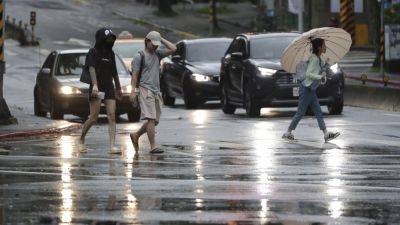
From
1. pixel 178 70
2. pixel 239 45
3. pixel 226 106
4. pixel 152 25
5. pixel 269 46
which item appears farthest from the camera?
pixel 152 25

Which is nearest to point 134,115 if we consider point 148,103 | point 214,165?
point 148,103

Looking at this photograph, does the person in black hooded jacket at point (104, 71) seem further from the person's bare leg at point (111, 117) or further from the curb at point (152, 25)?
the curb at point (152, 25)

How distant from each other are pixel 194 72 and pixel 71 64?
149 inches

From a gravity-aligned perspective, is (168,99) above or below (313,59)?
below

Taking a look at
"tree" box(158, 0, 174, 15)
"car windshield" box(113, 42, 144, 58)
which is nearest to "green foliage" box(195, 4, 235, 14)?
"tree" box(158, 0, 174, 15)

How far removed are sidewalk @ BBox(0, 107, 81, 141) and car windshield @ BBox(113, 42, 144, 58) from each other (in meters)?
9.12

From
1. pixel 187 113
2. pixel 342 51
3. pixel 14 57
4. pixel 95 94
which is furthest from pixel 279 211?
pixel 14 57

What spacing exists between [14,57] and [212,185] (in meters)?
45.5

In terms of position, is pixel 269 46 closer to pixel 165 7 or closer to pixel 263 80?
pixel 263 80

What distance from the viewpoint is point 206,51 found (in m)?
30.8

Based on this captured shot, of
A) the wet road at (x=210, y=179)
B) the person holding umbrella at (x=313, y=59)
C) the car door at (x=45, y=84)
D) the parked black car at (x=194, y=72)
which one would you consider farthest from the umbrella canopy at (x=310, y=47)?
the parked black car at (x=194, y=72)

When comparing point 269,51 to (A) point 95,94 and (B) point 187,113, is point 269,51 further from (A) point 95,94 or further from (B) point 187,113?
(A) point 95,94

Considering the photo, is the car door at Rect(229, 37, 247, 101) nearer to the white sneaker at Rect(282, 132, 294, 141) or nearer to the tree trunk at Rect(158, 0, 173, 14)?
the white sneaker at Rect(282, 132, 294, 141)

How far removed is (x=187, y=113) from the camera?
2753cm
